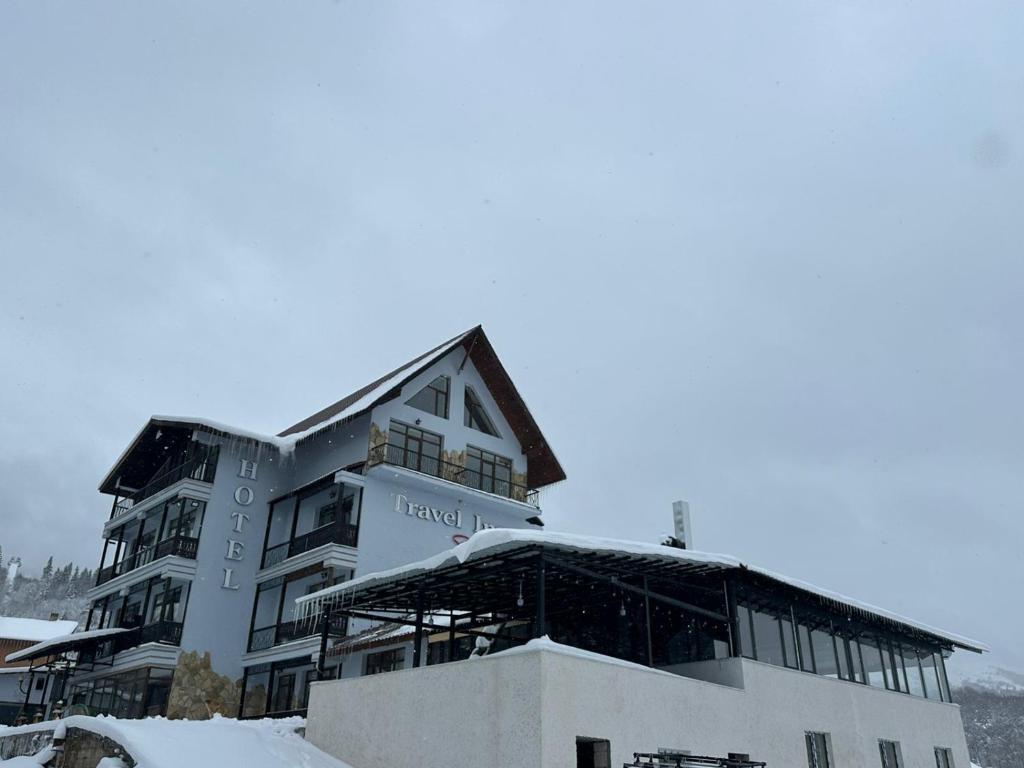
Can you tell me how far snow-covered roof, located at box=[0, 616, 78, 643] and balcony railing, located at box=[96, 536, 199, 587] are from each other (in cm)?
2484

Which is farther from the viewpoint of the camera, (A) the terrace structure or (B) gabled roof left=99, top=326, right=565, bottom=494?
(B) gabled roof left=99, top=326, right=565, bottom=494

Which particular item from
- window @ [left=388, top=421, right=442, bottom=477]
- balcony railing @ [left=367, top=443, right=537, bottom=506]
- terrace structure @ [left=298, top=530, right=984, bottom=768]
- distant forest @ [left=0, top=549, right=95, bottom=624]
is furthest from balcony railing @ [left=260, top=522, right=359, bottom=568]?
distant forest @ [left=0, top=549, right=95, bottom=624]

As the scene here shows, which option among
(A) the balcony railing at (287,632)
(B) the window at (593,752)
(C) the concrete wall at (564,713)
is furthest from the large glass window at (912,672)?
(A) the balcony railing at (287,632)

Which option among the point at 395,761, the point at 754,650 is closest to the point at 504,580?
the point at 395,761

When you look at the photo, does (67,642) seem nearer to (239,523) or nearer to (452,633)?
(239,523)

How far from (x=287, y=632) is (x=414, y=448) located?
801cm

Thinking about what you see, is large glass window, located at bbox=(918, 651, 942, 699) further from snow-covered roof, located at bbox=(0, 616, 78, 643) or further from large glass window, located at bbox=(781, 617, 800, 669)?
snow-covered roof, located at bbox=(0, 616, 78, 643)

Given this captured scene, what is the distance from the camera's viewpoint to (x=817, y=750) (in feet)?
65.9

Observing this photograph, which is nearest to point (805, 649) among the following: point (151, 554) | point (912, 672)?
point (912, 672)

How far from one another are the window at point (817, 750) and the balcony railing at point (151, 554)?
22327 millimetres

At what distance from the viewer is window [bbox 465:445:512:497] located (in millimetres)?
35000

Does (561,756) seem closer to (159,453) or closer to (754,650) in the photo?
(754,650)

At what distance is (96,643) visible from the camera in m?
33.6

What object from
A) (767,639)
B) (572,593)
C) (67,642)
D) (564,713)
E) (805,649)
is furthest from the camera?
(67,642)
